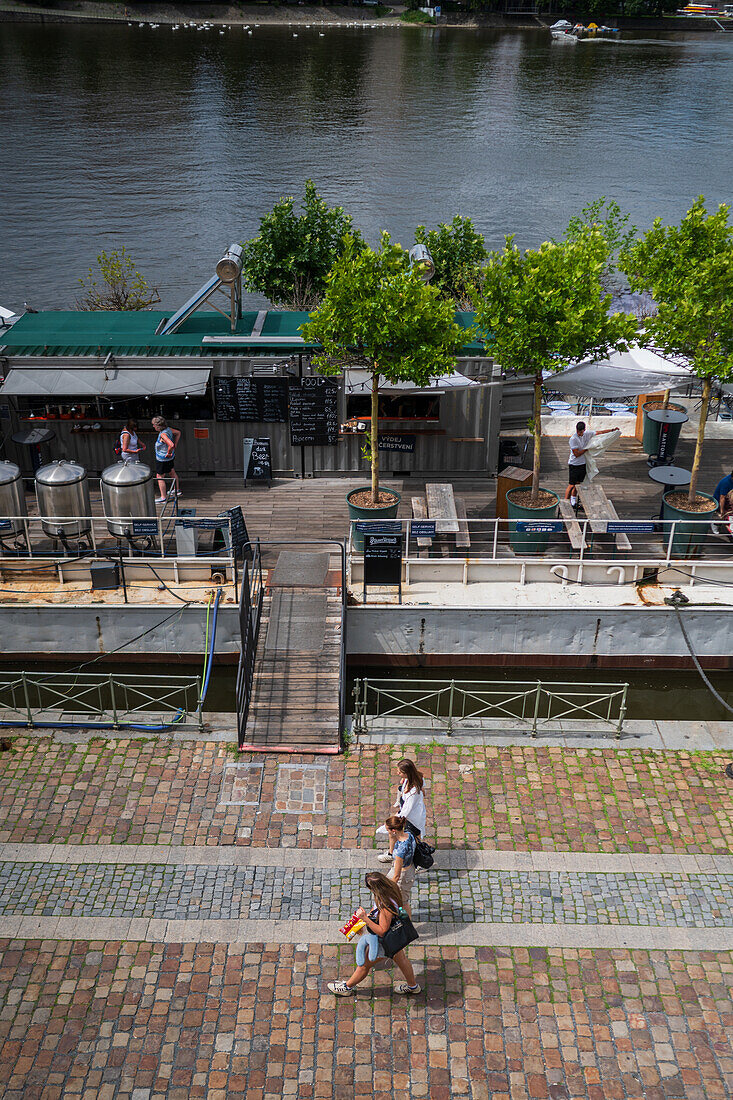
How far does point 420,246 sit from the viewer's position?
67.0ft

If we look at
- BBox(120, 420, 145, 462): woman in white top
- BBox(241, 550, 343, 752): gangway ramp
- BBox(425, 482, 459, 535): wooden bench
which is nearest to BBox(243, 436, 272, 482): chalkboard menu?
BBox(120, 420, 145, 462): woman in white top

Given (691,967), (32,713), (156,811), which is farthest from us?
(32,713)

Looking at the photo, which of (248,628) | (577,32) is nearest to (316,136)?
(577,32)

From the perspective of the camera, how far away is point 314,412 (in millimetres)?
18922

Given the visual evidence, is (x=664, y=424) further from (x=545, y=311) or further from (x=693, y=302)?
(x=545, y=311)

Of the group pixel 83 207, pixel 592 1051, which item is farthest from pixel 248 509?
pixel 83 207

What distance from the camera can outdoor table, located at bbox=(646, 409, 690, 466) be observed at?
772 inches

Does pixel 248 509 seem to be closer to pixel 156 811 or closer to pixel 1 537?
pixel 1 537

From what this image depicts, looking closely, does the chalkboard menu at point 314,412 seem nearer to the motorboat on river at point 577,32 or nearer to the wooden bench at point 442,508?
the wooden bench at point 442,508

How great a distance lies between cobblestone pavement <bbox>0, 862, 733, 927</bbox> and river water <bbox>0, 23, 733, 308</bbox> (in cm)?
3648

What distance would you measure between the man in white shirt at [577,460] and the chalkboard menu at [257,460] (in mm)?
6187

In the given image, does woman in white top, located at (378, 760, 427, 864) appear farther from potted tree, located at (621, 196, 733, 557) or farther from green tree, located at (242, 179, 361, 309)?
green tree, located at (242, 179, 361, 309)

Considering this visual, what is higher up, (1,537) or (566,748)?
(1,537)

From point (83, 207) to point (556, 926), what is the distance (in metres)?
53.6
